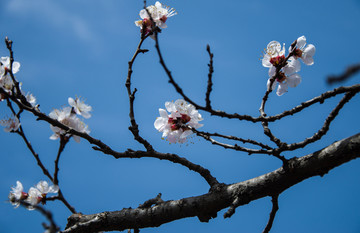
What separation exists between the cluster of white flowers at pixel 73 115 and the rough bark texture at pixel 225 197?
2.18ft

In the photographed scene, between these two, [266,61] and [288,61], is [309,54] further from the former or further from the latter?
[266,61]

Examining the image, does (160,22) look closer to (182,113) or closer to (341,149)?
(182,113)

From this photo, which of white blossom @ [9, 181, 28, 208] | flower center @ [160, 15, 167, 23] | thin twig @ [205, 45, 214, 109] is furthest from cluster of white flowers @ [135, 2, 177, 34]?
white blossom @ [9, 181, 28, 208]

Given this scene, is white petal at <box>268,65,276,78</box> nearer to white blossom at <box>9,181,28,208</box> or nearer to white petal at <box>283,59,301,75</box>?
white petal at <box>283,59,301,75</box>

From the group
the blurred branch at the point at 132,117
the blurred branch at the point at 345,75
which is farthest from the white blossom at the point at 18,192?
the blurred branch at the point at 345,75

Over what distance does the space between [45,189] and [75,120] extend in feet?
2.45

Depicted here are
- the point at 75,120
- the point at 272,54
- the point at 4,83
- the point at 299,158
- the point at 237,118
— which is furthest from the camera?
the point at 272,54

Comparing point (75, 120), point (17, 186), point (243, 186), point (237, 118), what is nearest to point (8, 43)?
point (75, 120)

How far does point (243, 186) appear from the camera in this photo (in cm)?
222

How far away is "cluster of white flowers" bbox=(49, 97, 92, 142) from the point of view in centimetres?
226

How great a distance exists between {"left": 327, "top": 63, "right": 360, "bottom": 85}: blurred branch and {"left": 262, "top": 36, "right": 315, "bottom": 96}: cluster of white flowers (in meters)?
1.83

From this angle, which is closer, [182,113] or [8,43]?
[8,43]

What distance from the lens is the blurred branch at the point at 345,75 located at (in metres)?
0.75

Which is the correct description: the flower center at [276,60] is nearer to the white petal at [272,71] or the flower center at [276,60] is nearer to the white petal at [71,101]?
the white petal at [272,71]
